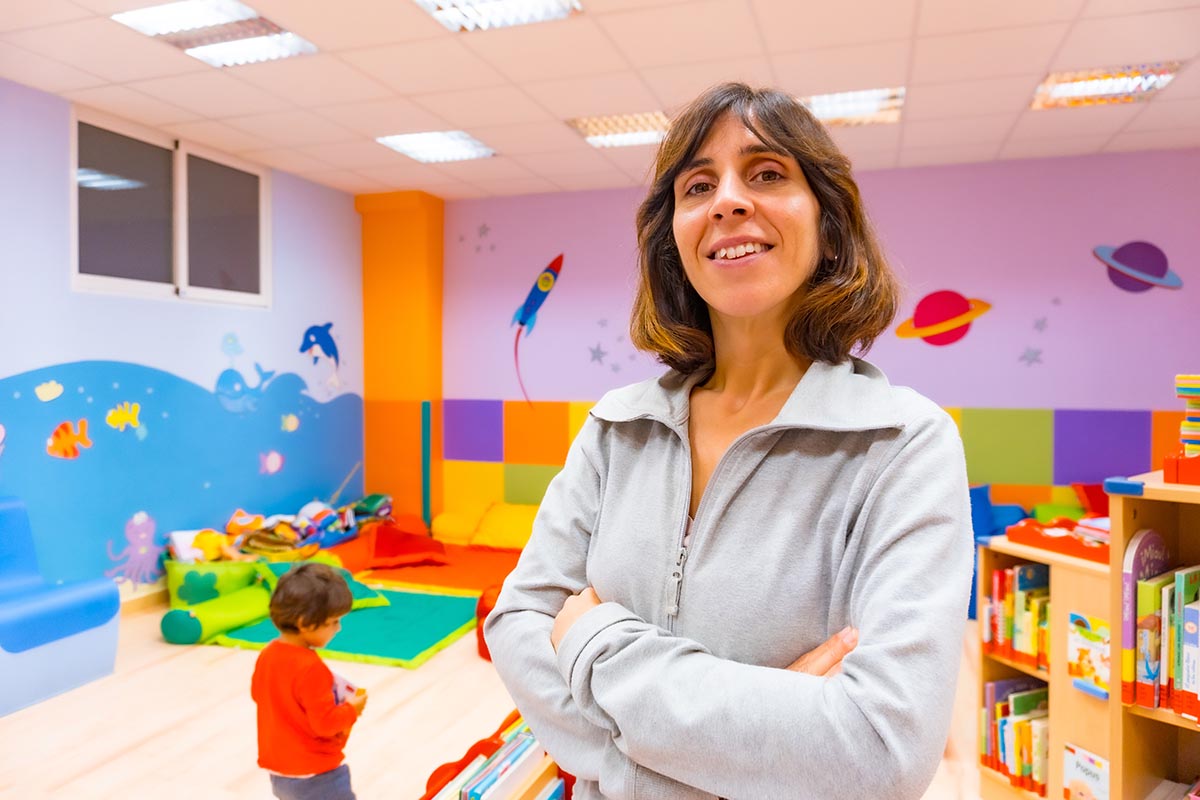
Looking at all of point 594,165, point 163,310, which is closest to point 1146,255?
point 594,165

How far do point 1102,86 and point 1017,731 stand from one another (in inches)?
131

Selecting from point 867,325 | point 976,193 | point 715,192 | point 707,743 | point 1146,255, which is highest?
point 976,193

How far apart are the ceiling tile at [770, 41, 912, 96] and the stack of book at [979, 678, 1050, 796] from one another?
8.38ft

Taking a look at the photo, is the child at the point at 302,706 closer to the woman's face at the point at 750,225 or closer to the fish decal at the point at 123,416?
the woman's face at the point at 750,225

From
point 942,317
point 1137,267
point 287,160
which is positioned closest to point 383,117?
point 287,160

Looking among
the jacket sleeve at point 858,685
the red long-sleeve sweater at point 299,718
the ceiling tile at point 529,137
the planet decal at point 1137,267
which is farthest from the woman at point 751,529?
the planet decal at point 1137,267

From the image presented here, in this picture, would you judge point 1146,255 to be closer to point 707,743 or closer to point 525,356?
point 525,356

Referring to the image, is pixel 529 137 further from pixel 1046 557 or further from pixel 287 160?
pixel 1046 557

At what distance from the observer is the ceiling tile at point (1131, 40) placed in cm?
314

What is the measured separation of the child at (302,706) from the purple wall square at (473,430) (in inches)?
166

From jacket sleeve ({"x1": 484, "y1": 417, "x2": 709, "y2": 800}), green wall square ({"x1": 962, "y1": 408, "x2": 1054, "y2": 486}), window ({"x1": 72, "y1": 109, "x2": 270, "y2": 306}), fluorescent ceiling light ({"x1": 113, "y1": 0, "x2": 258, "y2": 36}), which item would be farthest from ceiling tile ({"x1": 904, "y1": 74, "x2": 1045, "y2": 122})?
window ({"x1": 72, "y1": 109, "x2": 270, "y2": 306})

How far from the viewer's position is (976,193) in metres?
5.27

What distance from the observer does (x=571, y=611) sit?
3.27 ft

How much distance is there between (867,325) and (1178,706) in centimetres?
151
